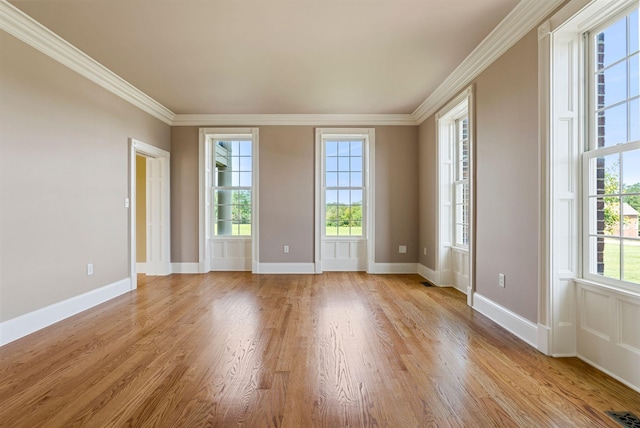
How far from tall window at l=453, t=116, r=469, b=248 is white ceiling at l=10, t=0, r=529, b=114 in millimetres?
732

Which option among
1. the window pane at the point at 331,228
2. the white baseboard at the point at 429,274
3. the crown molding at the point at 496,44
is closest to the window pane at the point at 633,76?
the crown molding at the point at 496,44

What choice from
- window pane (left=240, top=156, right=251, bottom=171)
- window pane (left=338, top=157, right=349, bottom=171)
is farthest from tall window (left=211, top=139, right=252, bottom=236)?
window pane (left=338, top=157, right=349, bottom=171)

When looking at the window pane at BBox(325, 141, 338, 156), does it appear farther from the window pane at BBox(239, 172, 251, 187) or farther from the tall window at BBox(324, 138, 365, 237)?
the window pane at BBox(239, 172, 251, 187)

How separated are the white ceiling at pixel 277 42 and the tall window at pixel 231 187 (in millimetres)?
1350

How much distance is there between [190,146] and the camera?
223 inches

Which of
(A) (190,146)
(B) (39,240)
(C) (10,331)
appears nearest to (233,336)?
(C) (10,331)

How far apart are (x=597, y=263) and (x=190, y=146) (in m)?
5.71

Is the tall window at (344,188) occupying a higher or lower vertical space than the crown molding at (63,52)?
lower

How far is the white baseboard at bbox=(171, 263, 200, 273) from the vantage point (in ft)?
18.5

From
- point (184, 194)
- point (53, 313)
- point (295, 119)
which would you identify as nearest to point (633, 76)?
point (295, 119)

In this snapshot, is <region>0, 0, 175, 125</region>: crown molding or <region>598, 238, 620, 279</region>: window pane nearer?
<region>598, 238, 620, 279</region>: window pane

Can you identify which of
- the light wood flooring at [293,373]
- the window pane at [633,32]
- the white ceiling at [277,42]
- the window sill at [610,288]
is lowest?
the light wood flooring at [293,373]

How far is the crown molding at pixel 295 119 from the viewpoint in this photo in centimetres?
551

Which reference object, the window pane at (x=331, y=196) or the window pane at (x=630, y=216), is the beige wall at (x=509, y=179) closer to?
the window pane at (x=630, y=216)
